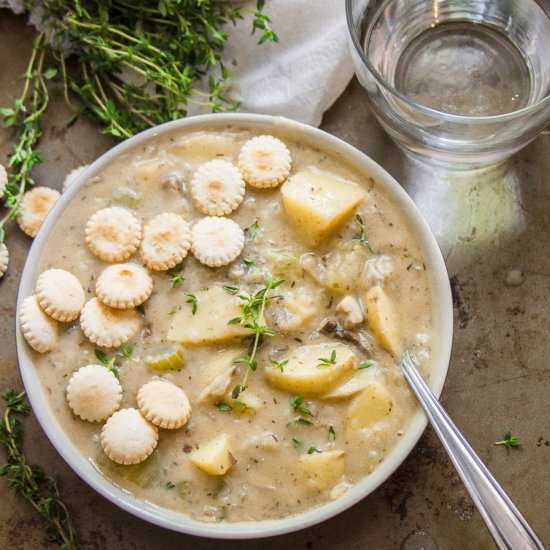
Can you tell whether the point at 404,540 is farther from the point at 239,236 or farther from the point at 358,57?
the point at 358,57

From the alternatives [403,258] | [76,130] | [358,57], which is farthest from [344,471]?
[76,130]

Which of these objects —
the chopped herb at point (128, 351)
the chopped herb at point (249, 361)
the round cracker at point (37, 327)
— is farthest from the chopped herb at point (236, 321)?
the round cracker at point (37, 327)

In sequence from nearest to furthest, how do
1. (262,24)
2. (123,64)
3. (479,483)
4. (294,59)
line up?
(479,483) < (262,24) < (123,64) < (294,59)

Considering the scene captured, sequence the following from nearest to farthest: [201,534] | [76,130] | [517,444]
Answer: [201,534] < [517,444] < [76,130]

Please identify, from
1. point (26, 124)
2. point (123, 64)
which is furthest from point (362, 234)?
point (26, 124)

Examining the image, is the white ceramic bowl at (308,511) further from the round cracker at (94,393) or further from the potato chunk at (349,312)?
the potato chunk at (349,312)

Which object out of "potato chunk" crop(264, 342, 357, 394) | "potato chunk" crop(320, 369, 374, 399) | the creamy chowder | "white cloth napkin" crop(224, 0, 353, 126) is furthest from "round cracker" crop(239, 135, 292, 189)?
"potato chunk" crop(320, 369, 374, 399)

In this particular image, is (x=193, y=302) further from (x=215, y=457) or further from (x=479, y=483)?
(x=479, y=483)
